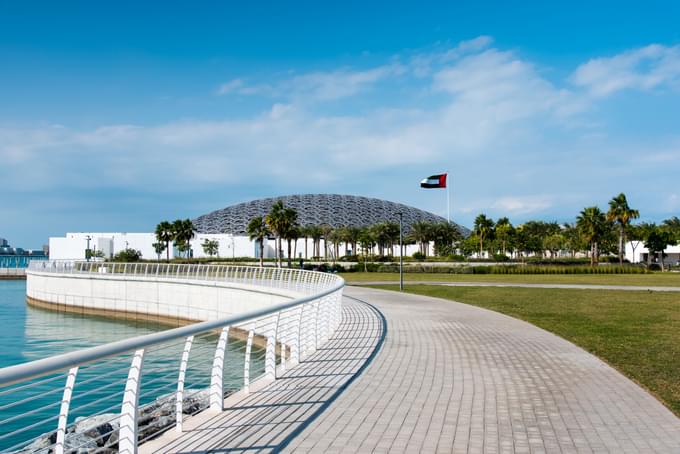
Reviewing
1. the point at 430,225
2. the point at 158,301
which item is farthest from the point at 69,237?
the point at 158,301

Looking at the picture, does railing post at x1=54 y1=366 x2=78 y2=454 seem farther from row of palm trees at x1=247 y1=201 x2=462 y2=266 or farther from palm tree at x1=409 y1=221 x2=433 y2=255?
palm tree at x1=409 y1=221 x2=433 y2=255

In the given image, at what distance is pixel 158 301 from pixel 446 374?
34236mm

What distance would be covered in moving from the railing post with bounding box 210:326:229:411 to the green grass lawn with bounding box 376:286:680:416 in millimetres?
5742

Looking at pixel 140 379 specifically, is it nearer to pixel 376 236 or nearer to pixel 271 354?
pixel 271 354

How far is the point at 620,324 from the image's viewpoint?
1784 cm

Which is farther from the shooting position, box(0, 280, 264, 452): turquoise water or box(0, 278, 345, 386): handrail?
box(0, 280, 264, 452): turquoise water

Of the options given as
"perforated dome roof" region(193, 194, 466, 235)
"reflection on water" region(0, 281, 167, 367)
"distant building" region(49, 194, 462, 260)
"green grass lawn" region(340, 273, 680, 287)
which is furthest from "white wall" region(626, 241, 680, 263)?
"reflection on water" region(0, 281, 167, 367)

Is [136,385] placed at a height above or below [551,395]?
above

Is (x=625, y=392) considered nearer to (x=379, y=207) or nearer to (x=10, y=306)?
(x=10, y=306)

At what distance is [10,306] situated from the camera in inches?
1855

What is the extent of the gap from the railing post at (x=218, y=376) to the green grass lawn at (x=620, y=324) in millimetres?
5742

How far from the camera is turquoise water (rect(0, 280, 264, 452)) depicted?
14.2 meters

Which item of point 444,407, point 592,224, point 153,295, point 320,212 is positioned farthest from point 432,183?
point 320,212

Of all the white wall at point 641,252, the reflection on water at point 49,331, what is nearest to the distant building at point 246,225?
the white wall at point 641,252
